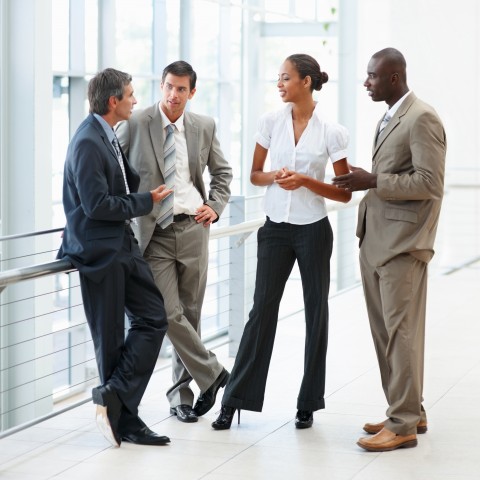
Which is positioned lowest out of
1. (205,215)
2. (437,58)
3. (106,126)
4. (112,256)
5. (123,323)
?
(123,323)

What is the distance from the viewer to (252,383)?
13.2 ft

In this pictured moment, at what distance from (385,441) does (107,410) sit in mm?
1002

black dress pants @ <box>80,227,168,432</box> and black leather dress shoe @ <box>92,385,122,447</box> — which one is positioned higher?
black dress pants @ <box>80,227,168,432</box>

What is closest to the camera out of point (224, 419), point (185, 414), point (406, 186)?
point (406, 186)

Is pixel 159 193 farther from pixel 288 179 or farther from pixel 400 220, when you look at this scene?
pixel 400 220

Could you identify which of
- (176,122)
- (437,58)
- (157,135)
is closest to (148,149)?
(157,135)

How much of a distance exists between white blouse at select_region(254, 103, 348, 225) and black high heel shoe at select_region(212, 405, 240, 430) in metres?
0.76

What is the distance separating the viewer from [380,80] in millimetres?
3695

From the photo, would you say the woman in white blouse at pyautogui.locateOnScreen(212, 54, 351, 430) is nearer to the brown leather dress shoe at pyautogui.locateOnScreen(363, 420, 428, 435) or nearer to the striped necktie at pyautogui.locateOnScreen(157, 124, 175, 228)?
the brown leather dress shoe at pyautogui.locateOnScreen(363, 420, 428, 435)

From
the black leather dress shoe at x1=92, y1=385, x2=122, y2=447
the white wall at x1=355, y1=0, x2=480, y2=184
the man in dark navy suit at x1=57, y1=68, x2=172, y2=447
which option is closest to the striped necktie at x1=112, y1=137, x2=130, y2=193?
the man in dark navy suit at x1=57, y1=68, x2=172, y2=447

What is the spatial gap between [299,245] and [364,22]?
6.31m

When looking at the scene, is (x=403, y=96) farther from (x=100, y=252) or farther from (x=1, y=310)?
(x=1, y=310)

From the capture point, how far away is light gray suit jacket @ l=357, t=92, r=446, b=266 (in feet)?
11.9

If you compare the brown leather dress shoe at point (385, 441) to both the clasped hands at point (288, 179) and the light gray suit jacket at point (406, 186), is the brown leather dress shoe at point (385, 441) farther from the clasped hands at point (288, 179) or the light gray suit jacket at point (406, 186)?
the clasped hands at point (288, 179)
